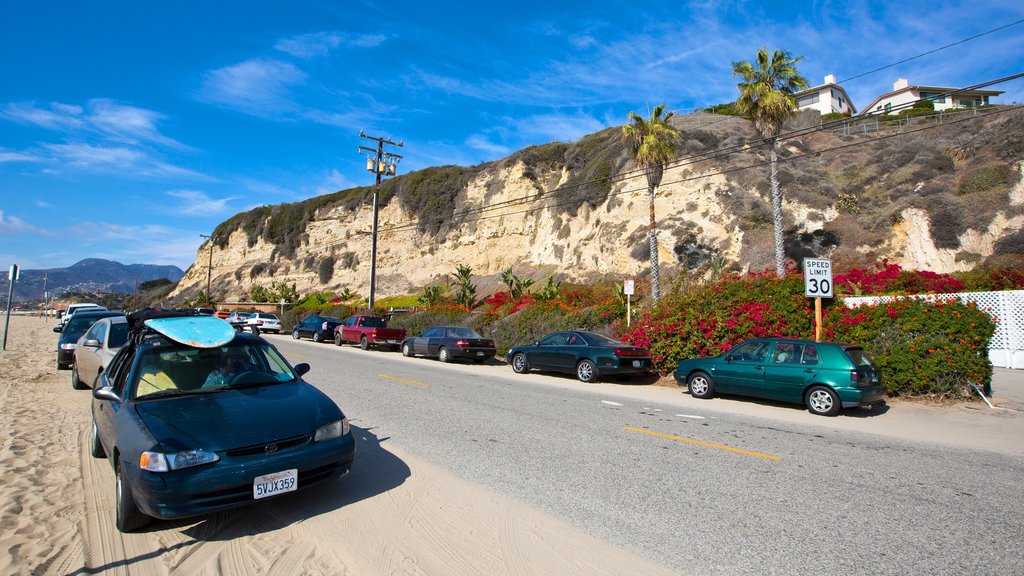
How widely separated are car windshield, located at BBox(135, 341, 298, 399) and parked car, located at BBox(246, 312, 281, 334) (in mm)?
33713

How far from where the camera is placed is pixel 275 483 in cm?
431

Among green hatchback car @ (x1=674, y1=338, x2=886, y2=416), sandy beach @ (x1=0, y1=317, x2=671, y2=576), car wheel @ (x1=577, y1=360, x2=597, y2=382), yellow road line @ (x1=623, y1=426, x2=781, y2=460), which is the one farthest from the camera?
car wheel @ (x1=577, y1=360, x2=597, y2=382)

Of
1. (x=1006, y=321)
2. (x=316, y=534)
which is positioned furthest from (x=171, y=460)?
(x=1006, y=321)

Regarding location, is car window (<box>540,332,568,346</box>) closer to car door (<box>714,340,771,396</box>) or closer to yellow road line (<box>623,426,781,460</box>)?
car door (<box>714,340,771,396</box>)

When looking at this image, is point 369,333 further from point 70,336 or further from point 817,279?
point 817,279

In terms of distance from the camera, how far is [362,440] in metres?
7.15

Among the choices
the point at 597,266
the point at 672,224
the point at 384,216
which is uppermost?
the point at 384,216

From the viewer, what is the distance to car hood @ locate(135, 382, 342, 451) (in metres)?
4.25

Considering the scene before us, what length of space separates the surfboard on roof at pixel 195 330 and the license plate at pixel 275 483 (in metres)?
2.02

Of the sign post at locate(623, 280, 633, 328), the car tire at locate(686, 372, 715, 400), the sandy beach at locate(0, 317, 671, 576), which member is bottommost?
the sandy beach at locate(0, 317, 671, 576)

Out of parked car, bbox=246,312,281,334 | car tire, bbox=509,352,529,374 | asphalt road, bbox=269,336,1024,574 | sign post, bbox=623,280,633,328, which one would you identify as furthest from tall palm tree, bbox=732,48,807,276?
parked car, bbox=246,312,281,334

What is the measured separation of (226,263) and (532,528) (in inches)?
3279

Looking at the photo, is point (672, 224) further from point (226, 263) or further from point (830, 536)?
point (226, 263)

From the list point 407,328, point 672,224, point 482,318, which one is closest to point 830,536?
point 482,318
